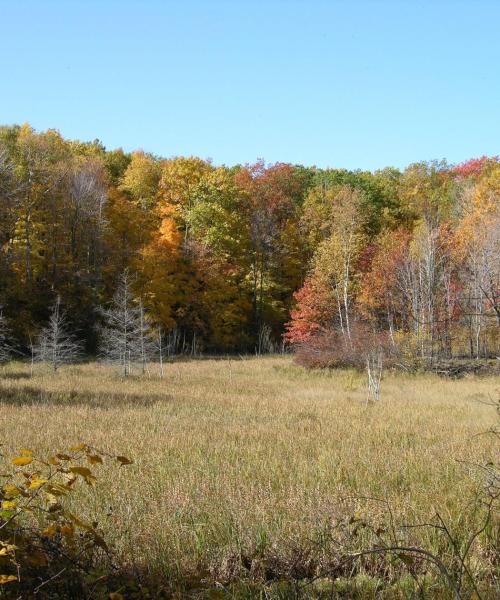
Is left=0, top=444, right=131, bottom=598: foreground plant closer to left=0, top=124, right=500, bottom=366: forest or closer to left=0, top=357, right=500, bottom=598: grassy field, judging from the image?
left=0, top=357, right=500, bottom=598: grassy field

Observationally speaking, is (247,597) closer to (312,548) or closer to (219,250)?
(312,548)

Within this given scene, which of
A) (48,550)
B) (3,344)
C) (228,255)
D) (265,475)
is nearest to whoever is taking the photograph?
(48,550)

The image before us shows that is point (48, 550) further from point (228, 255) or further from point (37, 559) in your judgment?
point (228, 255)

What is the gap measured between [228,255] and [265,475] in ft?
119

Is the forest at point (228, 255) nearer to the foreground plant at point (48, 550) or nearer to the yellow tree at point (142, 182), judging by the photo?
the yellow tree at point (142, 182)

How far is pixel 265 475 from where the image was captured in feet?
24.5

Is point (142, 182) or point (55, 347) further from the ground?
point (142, 182)

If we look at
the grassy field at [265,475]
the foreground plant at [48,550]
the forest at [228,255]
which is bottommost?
the grassy field at [265,475]

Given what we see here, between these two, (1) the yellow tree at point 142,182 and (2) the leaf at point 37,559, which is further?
(1) the yellow tree at point 142,182

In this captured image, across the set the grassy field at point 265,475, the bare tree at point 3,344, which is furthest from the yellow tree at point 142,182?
the grassy field at point 265,475

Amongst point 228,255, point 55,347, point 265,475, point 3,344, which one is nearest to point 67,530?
point 265,475

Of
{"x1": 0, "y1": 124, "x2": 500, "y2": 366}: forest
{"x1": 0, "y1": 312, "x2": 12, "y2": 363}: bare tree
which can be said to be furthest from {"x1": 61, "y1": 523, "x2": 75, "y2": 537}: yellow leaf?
{"x1": 0, "y1": 124, "x2": 500, "y2": 366}: forest

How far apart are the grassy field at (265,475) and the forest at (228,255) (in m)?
14.2

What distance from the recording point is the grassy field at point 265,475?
439 centimetres
